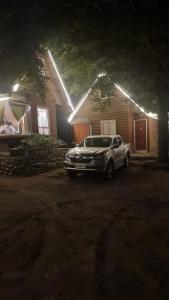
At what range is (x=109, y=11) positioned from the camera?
777cm

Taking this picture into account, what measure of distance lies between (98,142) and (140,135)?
9.43m

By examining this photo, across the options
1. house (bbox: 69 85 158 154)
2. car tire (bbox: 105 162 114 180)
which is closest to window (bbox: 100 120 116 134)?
house (bbox: 69 85 158 154)

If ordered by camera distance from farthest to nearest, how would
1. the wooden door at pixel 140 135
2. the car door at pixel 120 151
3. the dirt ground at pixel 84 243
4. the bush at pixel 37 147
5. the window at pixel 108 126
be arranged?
1. the window at pixel 108 126
2. the wooden door at pixel 140 135
3. the car door at pixel 120 151
4. the bush at pixel 37 147
5. the dirt ground at pixel 84 243

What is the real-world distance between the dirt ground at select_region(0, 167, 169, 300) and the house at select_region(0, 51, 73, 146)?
5831 millimetres

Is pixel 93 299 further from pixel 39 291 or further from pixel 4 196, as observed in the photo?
pixel 4 196

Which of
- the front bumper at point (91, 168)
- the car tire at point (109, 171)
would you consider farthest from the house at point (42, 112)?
the car tire at point (109, 171)

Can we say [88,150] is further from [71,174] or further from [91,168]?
[71,174]

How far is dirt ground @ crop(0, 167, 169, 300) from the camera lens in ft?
12.3

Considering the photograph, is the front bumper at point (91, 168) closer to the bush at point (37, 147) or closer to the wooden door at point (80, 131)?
the bush at point (37, 147)

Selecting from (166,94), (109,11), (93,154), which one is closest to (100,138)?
(93,154)

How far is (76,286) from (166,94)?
38.5ft

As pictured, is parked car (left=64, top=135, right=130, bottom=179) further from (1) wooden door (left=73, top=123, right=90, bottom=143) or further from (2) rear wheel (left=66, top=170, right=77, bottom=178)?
(1) wooden door (left=73, top=123, right=90, bottom=143)

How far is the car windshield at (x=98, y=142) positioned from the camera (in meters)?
12.8

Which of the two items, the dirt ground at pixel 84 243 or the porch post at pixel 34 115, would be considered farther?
the porch post at pixel 34 115
